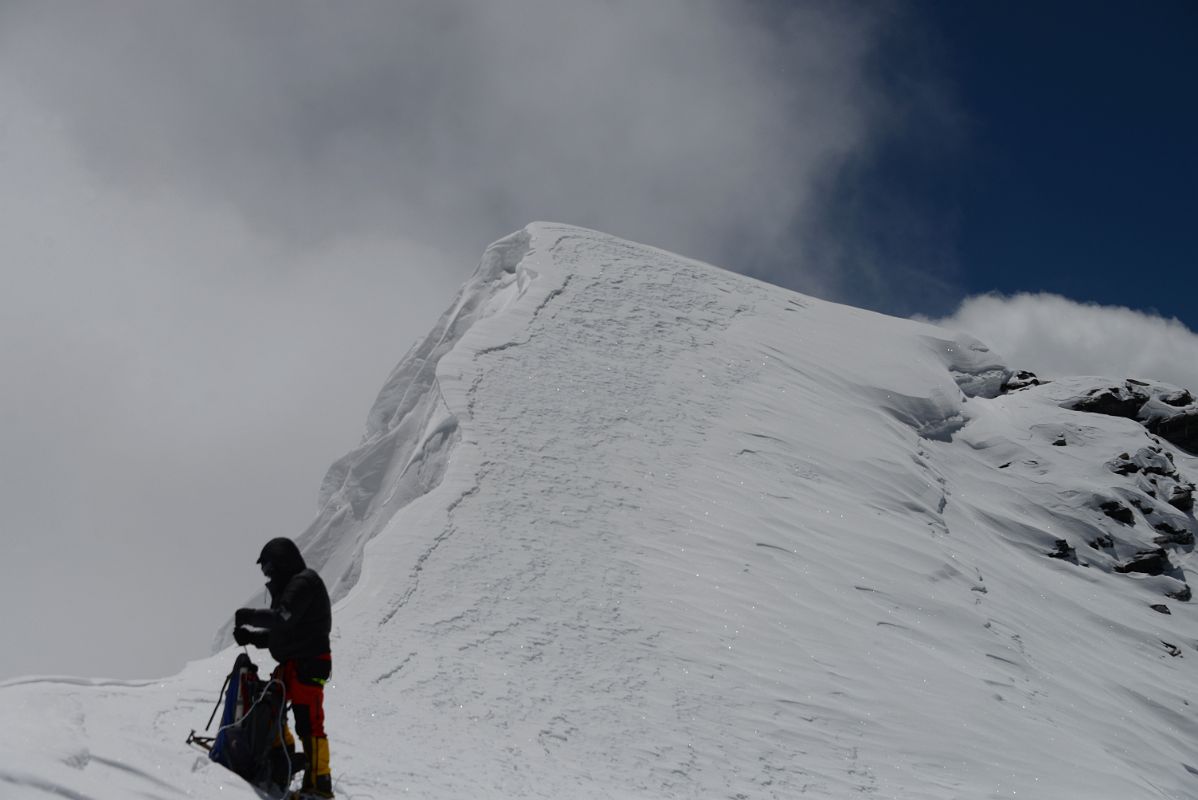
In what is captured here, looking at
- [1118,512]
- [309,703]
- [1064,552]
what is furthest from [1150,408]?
[309,703]

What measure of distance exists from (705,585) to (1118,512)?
14434mm

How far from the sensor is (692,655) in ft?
42.7

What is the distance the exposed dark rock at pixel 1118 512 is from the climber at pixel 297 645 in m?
22.1

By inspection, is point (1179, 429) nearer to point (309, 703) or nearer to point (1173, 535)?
point (1173, 535)

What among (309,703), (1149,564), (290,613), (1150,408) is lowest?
(309,703)

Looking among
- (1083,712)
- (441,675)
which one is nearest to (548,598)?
(441,675)

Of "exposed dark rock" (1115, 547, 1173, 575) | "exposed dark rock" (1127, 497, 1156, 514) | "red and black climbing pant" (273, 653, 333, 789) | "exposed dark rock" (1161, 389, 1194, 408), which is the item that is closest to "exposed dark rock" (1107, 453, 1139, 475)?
"exposed dark rock" (1127, 497, 1156, 514)

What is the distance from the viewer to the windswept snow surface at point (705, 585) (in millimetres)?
10047

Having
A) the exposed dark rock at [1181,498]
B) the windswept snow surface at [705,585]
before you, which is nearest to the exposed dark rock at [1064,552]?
the windswept snow surface at [705,585]

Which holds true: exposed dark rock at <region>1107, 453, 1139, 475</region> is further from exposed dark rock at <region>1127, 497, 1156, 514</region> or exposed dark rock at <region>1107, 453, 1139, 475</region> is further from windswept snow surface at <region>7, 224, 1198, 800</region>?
exposed dark rock at <region>1127, 497, 1156, 514</region>

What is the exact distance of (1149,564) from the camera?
23.8 metres

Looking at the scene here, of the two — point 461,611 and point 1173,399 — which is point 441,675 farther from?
point 1173,399

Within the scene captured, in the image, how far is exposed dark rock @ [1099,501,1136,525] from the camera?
2467 centimetres

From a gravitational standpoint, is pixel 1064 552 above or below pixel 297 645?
above
